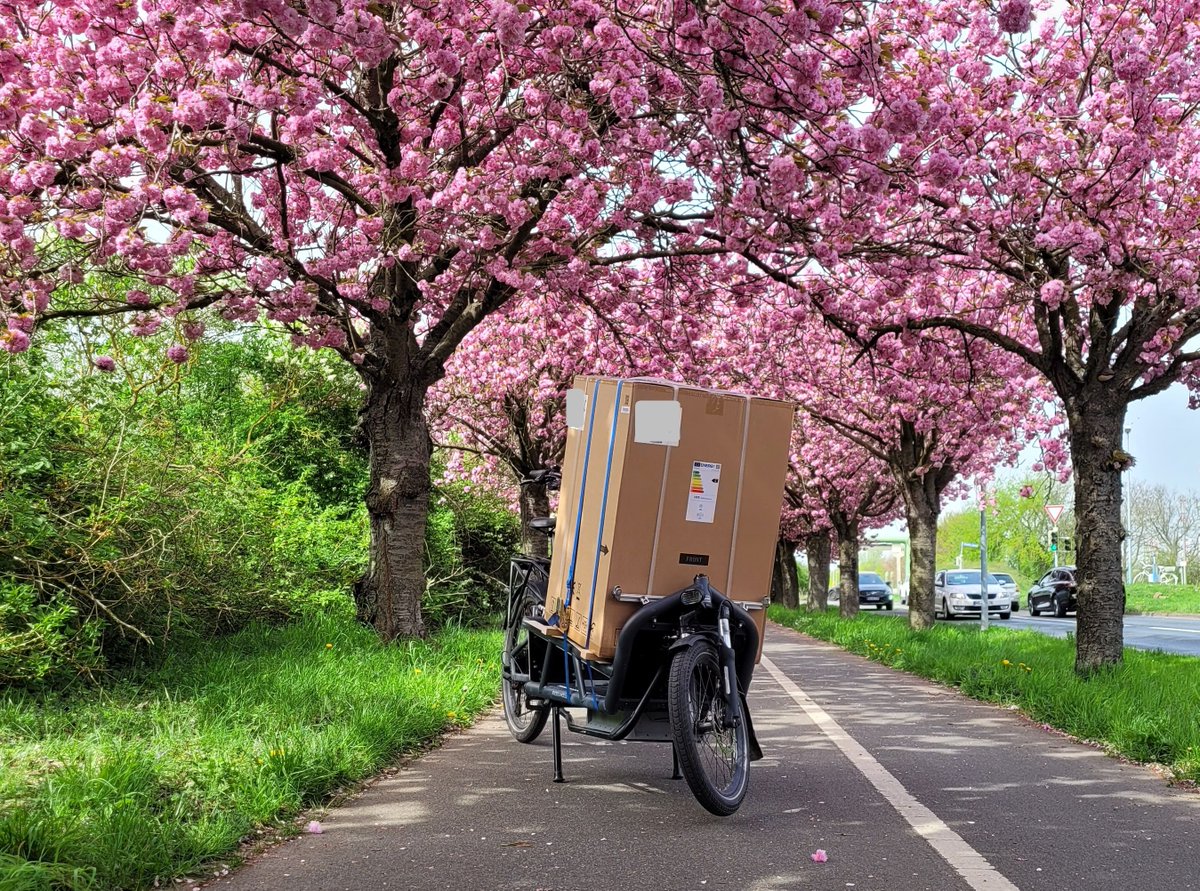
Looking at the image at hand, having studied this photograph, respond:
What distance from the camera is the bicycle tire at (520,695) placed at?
7.26 meters

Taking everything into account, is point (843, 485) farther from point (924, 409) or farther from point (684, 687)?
point (684, 687)

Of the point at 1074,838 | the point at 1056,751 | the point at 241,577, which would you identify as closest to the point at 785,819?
the point at 1074,838

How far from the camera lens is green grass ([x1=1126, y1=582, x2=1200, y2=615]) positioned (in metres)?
45.4

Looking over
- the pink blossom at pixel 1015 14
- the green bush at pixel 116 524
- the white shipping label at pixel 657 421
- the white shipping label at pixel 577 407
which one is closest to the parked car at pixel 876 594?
the green bush at pixel 116 524

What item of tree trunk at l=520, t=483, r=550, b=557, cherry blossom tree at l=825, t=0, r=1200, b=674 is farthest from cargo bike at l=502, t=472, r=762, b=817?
tree trunk at l=520, t=483, r=550, b=557

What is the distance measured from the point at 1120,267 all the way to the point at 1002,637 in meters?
8.79

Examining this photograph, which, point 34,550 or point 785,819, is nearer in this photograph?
point 785,819

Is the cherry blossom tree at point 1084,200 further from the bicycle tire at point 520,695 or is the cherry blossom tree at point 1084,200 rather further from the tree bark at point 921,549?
the tree bark at point 921,549

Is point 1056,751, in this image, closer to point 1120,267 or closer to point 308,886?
point 1120,267

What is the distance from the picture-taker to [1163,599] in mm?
50281

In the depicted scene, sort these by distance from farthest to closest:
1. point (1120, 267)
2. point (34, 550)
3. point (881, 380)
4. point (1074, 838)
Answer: point (881, 380)
point (1120, 267)
point (34, 550)
point (1074, 838)

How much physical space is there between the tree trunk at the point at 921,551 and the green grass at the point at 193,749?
12605 millimetres

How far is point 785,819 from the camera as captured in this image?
17.2 feet

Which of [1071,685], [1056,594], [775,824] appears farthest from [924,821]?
[1056,594]
